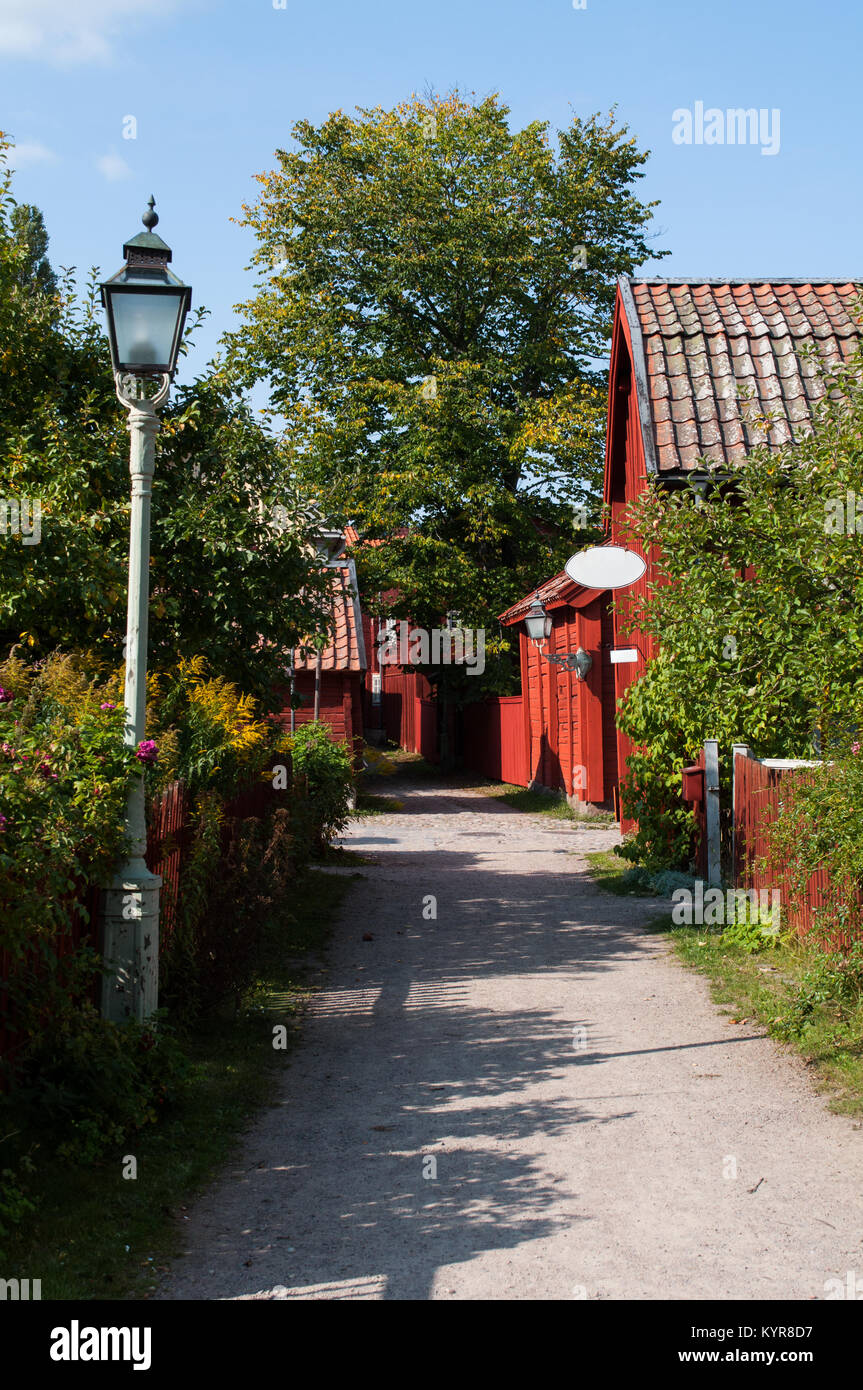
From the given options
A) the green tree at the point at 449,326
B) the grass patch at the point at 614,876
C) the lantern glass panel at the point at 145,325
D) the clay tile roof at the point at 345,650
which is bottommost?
the grass patch at the point at 614,876

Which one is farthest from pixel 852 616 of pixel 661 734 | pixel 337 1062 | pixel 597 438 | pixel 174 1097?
pixel 597 438

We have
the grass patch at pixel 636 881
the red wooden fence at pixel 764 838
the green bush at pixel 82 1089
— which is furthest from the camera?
the grass patch at pixel 636 881

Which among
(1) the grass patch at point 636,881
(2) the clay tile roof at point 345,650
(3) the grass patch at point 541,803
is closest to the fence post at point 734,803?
(1) the grass patch at point 636,881

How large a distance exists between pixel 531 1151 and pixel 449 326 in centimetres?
2834

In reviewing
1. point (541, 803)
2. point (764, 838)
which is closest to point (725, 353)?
point (764, 838)

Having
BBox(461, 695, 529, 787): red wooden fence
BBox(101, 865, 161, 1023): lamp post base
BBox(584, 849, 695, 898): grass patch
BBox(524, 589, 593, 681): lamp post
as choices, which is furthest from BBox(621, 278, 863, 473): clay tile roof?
BBox(461, 695, 529, 787): red wooden fence

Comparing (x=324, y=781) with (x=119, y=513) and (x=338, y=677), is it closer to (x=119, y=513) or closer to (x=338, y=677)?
(x=119, y=513)

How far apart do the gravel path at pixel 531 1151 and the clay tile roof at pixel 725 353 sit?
5.47m

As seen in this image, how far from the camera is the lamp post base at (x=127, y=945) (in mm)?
5562

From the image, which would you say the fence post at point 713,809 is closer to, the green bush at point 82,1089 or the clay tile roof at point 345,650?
the green bush at point 82,1089

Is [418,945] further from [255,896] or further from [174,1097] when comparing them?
[174,1097]

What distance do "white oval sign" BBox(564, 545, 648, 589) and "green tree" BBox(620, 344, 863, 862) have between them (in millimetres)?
2709

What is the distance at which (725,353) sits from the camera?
42.7 ft

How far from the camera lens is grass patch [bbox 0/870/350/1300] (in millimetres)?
3934
